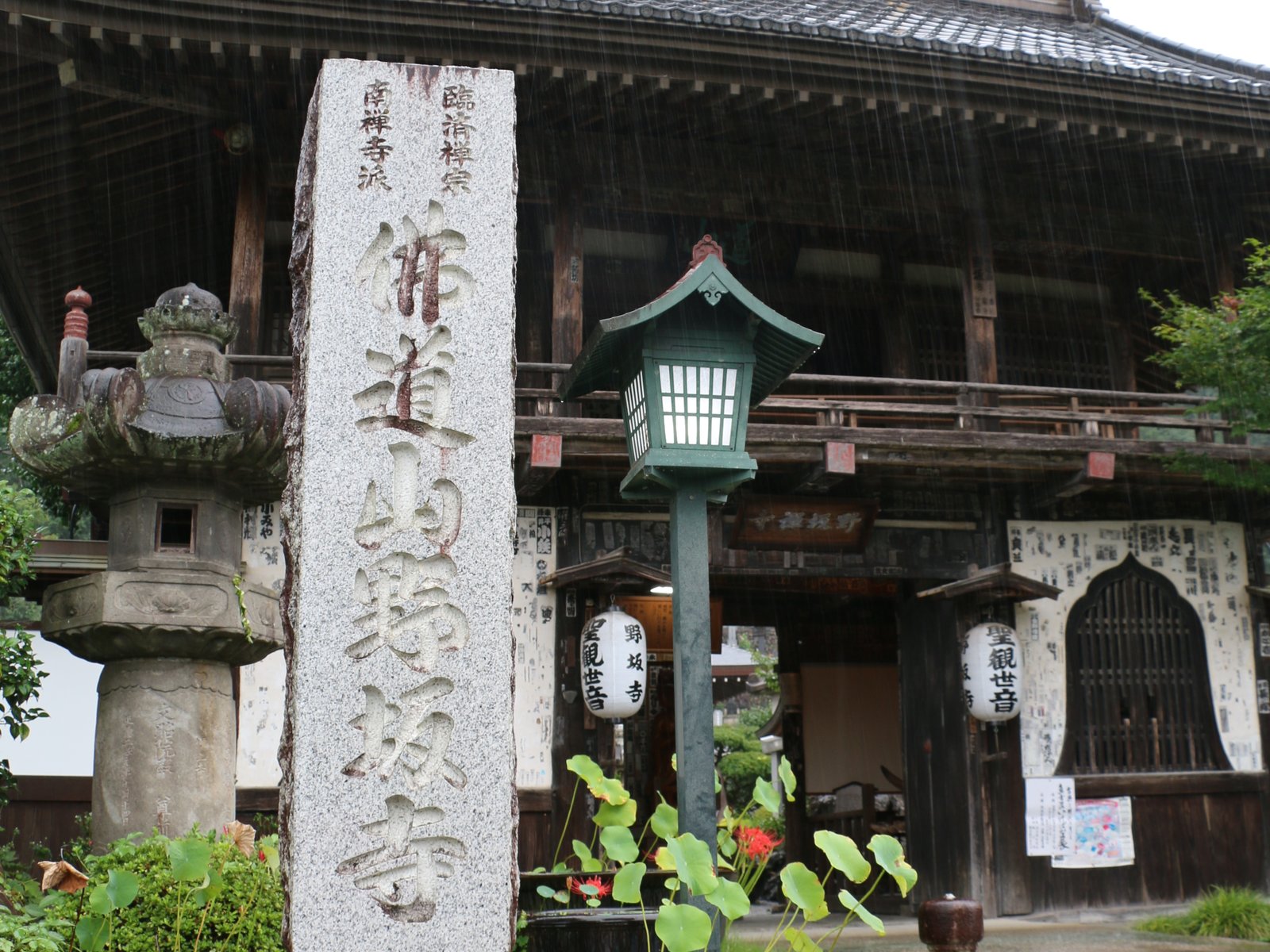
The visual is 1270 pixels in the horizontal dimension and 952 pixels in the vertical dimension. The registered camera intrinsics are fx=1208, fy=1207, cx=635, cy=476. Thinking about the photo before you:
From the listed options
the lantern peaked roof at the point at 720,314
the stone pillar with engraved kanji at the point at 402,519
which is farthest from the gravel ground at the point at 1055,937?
the stone pillar with engraved kanji at the point at 402,519

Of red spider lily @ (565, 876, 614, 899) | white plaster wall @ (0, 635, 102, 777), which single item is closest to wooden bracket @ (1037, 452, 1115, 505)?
red spider lily @ (565, 876, 614, 899)

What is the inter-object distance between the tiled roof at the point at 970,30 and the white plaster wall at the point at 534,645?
3.96 metres

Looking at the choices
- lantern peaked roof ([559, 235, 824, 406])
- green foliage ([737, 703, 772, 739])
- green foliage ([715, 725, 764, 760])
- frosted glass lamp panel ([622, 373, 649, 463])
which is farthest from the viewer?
green foliage ([737, 703, 772, 739])

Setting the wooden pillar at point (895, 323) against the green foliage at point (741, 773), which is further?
the green foliage at point (741, 773)

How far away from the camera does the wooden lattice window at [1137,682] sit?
407 inches

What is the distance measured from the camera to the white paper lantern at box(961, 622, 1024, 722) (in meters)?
9.80

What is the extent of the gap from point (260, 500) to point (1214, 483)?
26.6 feet

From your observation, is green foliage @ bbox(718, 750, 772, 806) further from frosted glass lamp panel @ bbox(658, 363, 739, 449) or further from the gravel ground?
frosted glass lamp panel @ bbox(658, 363, 739, 449)

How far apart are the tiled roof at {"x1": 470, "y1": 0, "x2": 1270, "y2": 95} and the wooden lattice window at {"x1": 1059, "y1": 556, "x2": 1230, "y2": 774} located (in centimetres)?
430

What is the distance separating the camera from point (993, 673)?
9.81m

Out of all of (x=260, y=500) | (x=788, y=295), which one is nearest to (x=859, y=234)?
(x=788, y=295)

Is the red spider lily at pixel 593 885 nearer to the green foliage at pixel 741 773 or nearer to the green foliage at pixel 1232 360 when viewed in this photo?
the green foliage at pixel 1232 360

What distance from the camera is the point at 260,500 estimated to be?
287 inches

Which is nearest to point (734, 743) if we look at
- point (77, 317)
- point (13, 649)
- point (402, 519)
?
point (77, 317)
